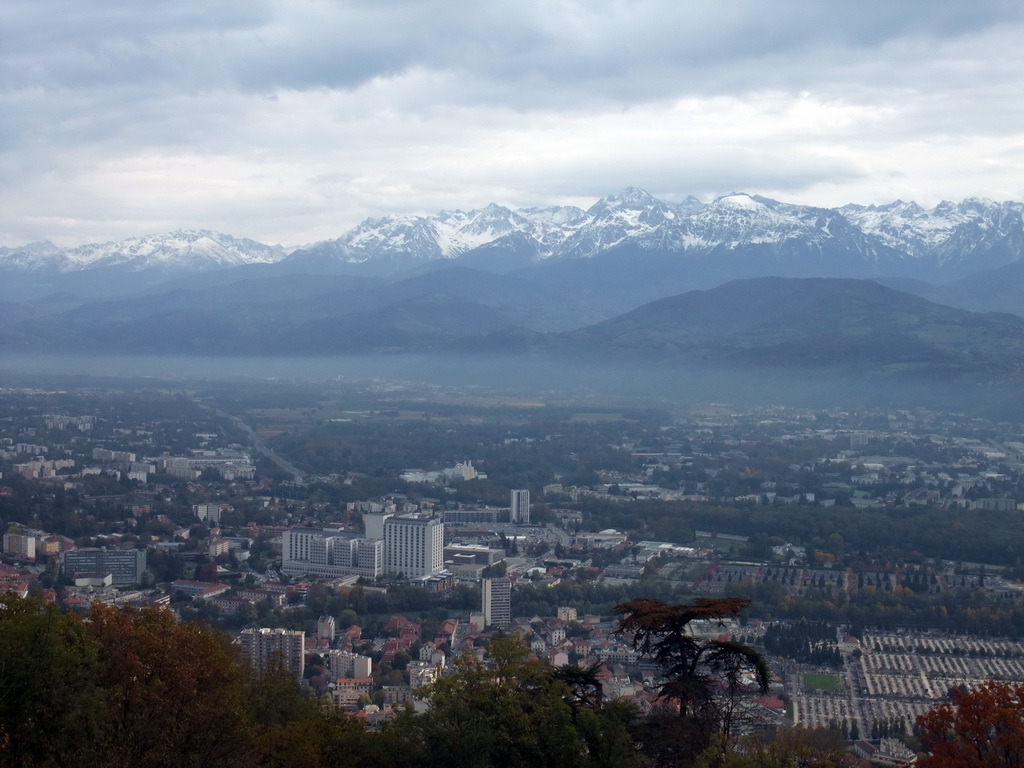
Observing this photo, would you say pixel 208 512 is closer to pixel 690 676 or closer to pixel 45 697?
pixel 690 676

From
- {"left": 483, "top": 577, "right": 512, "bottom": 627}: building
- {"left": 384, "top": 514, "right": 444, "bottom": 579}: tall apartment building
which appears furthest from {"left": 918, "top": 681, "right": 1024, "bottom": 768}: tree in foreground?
{"left": 384, "top": 514, "right": 444, "bottom": 579}: tall apartment building

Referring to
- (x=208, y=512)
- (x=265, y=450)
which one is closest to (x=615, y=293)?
(x=265, y=450)

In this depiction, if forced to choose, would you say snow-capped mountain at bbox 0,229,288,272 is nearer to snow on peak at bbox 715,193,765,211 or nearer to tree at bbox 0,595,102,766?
snow on peak at bbox 715,193,765,211

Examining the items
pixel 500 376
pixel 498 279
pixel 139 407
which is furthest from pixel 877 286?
pixel 139 407

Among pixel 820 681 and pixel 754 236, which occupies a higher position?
pixel 754 236

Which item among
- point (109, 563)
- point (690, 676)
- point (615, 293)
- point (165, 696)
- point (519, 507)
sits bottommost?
point (519, 507)

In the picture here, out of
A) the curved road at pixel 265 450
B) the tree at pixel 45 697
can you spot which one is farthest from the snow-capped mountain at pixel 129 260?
the tree at pixel 45 697

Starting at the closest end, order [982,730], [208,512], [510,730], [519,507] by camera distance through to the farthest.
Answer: [982,730], [510,730], [208,512], [519,507]
